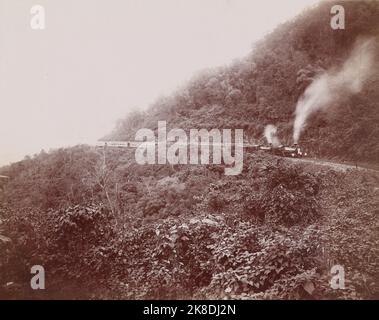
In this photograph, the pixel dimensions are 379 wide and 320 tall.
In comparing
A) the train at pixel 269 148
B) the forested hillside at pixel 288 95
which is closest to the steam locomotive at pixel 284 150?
the train at pixel 269 148

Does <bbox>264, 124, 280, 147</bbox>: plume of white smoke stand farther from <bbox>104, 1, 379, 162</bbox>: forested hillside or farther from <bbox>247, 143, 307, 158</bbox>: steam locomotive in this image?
<bbox>247, 143, 307, 158</bbox>: steam locomotive

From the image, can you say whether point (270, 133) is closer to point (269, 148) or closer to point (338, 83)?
point (269, 148)

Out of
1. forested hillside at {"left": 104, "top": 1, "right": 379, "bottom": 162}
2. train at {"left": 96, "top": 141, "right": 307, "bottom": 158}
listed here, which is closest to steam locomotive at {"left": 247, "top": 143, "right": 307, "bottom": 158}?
train at {"left": 96, "top": 141, "right": 307, "bottom": 158}
